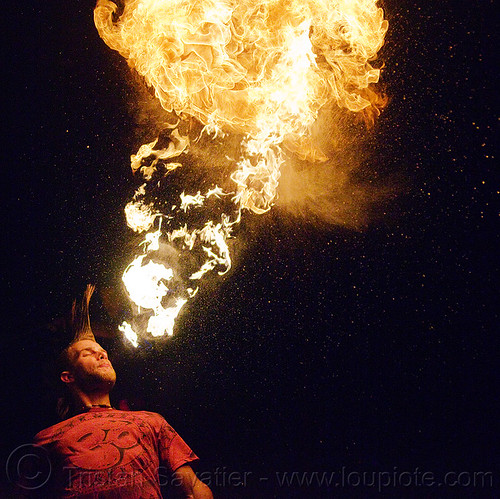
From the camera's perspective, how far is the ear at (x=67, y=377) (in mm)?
3238

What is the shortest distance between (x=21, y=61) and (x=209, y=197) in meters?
2.08

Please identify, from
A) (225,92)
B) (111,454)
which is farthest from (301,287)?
(111,454)

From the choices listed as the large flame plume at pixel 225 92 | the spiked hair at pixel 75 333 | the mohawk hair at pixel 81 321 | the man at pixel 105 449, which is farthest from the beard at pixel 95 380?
the large flame plume at pixel 225 92

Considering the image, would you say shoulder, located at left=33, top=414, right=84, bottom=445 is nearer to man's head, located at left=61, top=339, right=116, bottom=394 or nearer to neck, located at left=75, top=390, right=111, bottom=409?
neck, located at left=75, top=390, right=111, bottom=409

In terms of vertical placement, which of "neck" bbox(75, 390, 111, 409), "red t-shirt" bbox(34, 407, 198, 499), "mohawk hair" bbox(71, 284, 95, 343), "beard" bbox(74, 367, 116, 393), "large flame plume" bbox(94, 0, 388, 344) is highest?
"large flame plume" bbox(94, 0, 388, 344)

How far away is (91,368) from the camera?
3.20 meters

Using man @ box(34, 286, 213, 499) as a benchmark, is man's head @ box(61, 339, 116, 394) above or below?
above

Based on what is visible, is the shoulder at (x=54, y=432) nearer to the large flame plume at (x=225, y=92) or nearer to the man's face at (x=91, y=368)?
the man's face at (x=91, y=368)

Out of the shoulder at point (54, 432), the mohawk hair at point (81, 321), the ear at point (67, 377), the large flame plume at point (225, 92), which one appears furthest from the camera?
the mohawk hair at point (81, 321)

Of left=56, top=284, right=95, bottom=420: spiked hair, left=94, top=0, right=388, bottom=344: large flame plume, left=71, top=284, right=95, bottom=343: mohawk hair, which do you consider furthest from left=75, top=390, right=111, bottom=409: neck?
left=94, top=0, right=388, bottom=344: large flame plume

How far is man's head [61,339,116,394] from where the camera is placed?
317 cm

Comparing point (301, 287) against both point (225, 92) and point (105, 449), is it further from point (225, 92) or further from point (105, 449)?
point (105, 449)

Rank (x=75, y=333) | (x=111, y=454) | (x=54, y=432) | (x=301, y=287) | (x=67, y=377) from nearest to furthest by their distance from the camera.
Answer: (x=111, y=454)
(x=54, y=432)
(x=67, y=377)
(x=75, y=333)
(x=301, y=287)

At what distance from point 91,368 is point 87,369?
3cm
